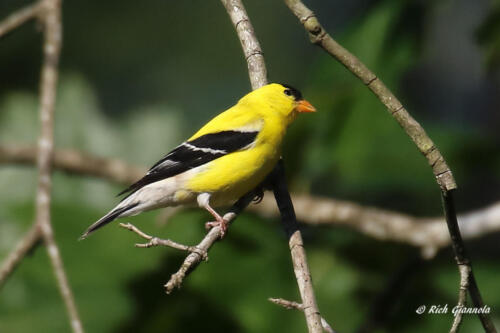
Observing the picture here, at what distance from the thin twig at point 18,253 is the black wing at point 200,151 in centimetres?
74

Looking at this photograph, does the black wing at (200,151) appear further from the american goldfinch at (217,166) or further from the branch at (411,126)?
the branch at (411,126)

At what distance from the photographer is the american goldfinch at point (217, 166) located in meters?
3.66

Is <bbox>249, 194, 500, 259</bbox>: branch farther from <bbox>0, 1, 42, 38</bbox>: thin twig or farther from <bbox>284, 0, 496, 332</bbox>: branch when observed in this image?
<bbox>0, 1, 42, 38</bbox>: thin twig

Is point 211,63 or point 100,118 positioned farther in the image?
point 211,63

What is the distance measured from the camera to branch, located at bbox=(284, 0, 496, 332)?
2254 mm

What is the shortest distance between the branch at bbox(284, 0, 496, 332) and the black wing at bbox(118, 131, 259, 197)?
141 cm

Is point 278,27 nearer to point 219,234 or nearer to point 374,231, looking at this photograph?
point 374,231

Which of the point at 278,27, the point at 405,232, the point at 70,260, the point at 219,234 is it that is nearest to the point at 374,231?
the point at 405,232

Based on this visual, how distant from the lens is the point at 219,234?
303 cm

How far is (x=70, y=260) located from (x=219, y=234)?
1.74 metres

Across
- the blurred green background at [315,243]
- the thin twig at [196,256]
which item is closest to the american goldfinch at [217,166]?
the thin twig at [196,256]

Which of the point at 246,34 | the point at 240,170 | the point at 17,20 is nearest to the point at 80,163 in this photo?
the point at 17,20

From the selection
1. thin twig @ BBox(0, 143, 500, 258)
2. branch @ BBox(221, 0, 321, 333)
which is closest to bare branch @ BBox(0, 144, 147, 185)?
thin twig @ BBox(0, 143, 500, 258)

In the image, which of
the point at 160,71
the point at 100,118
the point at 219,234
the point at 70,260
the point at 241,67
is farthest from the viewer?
the point at 160,71
